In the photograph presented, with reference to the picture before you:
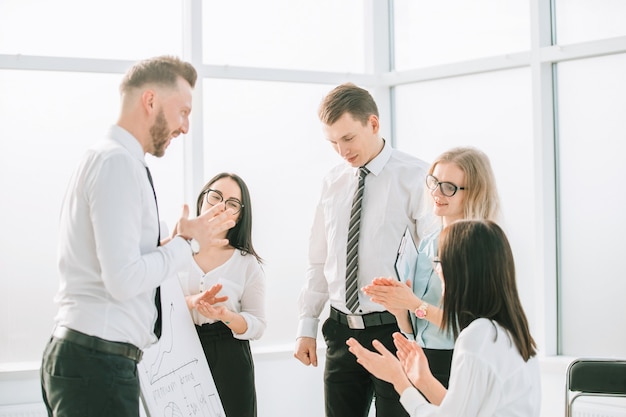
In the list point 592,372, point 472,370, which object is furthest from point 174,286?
point 592,372

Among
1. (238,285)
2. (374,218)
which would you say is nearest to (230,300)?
(238,285)

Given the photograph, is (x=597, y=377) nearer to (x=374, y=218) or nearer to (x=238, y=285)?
(x=374, y=218)

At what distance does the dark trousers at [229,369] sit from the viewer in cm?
316

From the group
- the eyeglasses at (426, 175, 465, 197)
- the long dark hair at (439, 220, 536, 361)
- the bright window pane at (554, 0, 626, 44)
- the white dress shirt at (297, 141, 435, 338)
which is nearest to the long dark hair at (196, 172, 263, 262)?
the white dress shirt at (297, 141, 435, 338)

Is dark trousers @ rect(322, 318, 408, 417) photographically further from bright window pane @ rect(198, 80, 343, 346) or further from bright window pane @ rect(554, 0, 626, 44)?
bright window pane @ rect(554, 0, 626, 44)

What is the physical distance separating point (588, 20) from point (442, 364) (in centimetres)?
215

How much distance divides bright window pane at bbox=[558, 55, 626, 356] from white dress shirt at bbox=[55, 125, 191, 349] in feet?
8.17

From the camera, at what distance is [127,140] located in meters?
2.21

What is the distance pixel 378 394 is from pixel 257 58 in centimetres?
235

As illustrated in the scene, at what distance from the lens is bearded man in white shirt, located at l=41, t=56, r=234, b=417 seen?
205 cm

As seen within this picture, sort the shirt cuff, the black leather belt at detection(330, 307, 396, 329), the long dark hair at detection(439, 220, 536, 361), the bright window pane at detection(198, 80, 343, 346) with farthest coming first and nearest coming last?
the bright window pane at detection(198, 80, 343, 346), the shirt cuff, the black leather belt at detection(330, 307, 396, 329), the long dark hair at detection(439, 220, 536, 361)

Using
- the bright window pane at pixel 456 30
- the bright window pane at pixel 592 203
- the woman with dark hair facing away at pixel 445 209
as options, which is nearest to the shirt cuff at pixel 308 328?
the woman with dark hair facing away at pixel 445 209

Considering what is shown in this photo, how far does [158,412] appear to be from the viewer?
279cm

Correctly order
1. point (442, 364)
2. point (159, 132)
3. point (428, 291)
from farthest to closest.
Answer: point (428, 291) < point (442, 364) < point (159, 132)
